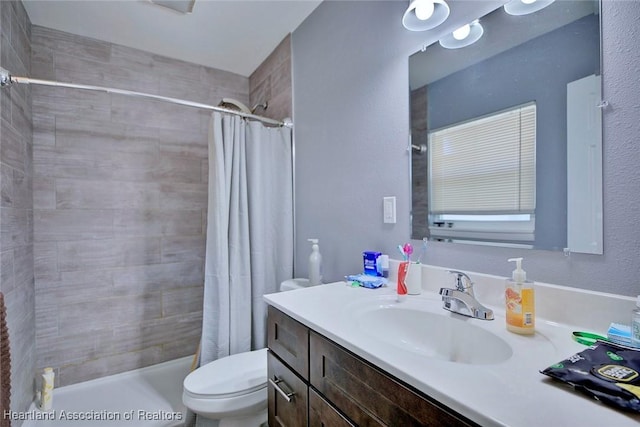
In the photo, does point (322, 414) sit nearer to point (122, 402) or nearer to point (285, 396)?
point (285, 396)

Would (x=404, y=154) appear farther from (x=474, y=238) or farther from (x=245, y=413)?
(x=245, y=413)

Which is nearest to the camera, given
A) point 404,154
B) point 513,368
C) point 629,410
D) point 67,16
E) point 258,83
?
point 629,410

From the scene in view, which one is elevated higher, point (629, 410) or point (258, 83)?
point (258, 83)

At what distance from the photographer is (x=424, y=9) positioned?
1.07m

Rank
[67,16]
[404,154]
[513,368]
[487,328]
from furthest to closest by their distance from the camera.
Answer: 1. [67,16]
2. [404,154]
3. [487,328]
4. [513,368]

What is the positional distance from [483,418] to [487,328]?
40 centimetres

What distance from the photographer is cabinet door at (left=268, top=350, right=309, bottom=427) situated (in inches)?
34.8

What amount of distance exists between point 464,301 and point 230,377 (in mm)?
1084

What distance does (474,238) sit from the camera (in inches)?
39.5

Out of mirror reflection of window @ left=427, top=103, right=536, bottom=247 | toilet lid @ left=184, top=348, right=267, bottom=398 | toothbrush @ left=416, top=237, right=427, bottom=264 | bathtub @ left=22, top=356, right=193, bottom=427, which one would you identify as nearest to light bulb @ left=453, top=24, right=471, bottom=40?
mirror reflection of window @ left=427, top=103, right=536, bottom=247

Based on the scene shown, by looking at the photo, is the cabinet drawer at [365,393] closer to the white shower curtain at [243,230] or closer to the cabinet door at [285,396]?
the cabinet door at [285,396]

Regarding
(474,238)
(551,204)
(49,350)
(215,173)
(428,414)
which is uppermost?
(215,173)

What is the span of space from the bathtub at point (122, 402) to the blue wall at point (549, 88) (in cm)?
200

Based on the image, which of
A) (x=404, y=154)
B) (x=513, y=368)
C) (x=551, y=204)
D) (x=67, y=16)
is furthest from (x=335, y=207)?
(x=67, y=16)
